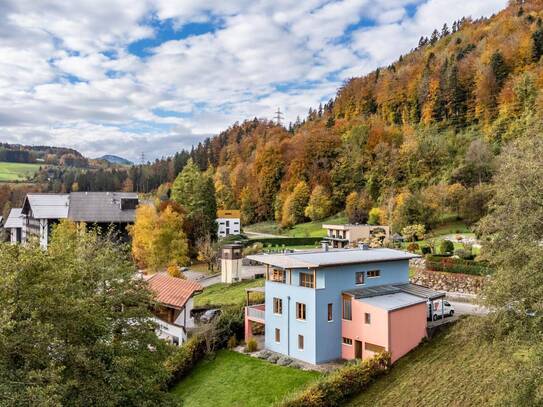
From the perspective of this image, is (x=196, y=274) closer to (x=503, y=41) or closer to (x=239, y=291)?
(x=239, y=291)

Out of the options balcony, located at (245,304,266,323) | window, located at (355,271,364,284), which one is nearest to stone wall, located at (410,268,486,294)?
window, located at (355,271,364,284)

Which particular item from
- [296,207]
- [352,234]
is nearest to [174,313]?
[352,234]

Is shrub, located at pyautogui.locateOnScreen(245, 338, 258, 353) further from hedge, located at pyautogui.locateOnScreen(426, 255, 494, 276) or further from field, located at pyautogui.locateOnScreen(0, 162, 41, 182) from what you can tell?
field, located at pyautogui.locateOnScreen(0, 162, 41, 182)

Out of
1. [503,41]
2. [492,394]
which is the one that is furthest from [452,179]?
[492,394]

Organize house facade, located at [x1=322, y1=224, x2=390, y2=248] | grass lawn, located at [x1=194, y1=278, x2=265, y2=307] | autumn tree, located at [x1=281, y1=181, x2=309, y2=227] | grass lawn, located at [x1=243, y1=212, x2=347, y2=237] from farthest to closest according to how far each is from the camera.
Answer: autumn tree, located at [x1=281, y1=181, x2=309, y2=227]
grass lawn, located at [x1=243, y1=212, x2=347, y2=237]
house facade, located at [x1=322, y1=224, x2=390, y2=248]
grass lawn, located at [x1=194, y1=278, x2=265, y2=307]

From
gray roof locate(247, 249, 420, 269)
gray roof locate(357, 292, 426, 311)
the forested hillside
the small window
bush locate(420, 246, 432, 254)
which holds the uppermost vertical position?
the forested hillside

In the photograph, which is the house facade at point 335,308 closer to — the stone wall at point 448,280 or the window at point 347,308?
the window at point 347,308
